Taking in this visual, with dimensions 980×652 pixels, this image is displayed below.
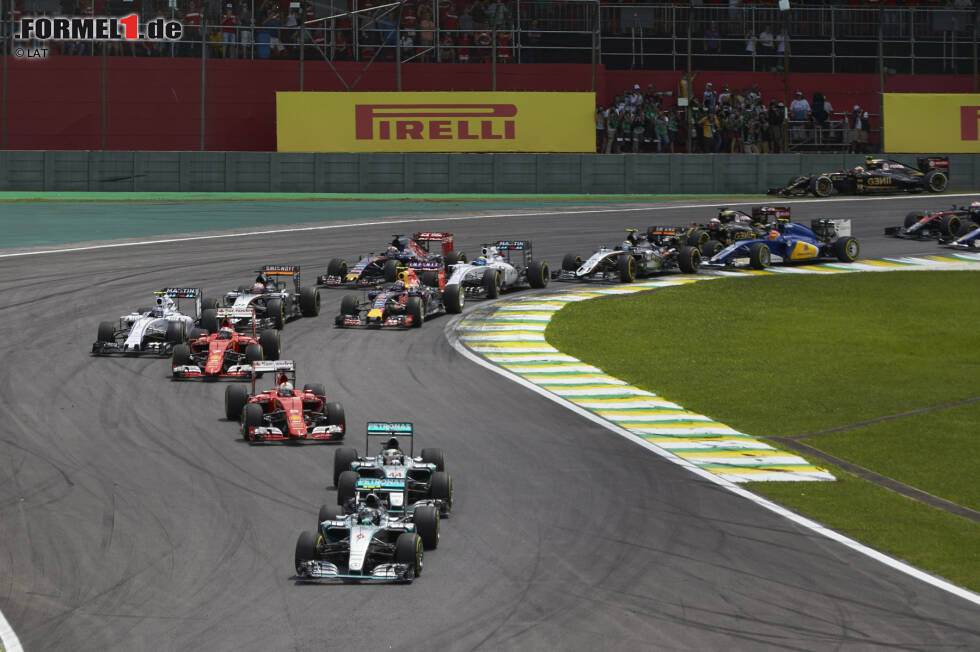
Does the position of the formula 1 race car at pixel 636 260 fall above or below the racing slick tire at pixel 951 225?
below

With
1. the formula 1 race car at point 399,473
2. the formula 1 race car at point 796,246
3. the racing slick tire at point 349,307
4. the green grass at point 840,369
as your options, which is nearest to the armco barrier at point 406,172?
the formula 1 race car at point 796,246

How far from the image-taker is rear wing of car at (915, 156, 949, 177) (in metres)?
54.4

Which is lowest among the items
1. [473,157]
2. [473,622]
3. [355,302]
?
[473,622]

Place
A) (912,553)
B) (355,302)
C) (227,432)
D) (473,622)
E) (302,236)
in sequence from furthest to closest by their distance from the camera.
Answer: (302,236) → (355,302) → (227,432) → (912,553) → (473,622)

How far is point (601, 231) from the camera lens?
149ft

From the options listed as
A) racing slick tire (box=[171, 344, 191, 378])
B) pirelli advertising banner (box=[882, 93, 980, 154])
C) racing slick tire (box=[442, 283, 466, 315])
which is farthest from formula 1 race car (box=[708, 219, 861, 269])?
racing slick tire (box=[171, 344, 191, 378])

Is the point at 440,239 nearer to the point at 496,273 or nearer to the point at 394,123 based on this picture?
the point at 496,273

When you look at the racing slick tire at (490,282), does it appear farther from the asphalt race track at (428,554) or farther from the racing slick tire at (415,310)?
the asphalt race track at (428,554)

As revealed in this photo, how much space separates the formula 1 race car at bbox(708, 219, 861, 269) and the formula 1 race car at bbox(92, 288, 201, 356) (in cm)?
1802

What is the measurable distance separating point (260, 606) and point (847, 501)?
8.23 meters

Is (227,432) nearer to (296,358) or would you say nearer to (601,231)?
(296,358)

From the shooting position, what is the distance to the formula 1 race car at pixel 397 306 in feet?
101

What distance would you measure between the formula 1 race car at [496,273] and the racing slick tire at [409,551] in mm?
19179

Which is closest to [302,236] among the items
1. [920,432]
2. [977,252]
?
[977,252]
